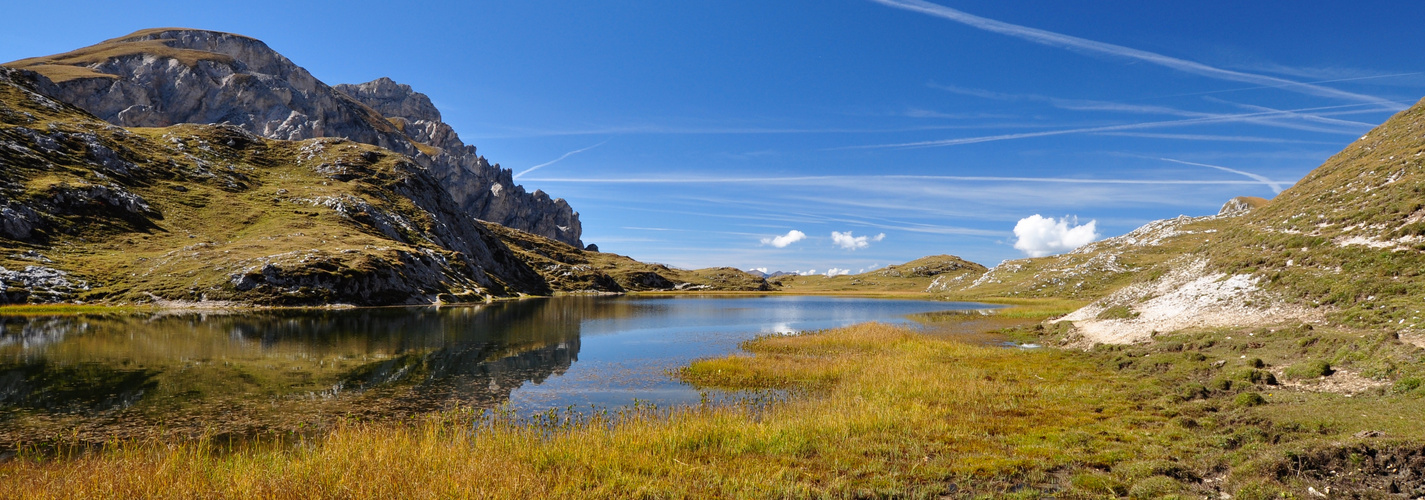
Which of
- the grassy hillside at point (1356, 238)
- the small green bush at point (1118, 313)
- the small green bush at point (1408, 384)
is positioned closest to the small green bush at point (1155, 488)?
the small green bush at point (1408, 384)

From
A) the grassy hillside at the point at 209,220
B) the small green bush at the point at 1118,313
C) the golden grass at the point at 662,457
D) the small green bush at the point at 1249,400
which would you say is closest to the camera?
the golden grass at the point at 662,457

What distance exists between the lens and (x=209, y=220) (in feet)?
415

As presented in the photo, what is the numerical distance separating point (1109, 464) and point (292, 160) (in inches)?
8755

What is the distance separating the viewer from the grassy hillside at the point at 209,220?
305 ft

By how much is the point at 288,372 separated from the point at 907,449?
36.5 metres

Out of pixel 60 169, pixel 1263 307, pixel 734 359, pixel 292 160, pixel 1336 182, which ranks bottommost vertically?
pixel 734 359

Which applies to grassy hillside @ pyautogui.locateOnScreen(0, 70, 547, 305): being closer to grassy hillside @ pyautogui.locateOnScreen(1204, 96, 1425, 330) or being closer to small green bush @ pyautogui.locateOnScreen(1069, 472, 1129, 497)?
small green bush @ pyautogui.locateOnScreen(1069, 472, 1129, 497)

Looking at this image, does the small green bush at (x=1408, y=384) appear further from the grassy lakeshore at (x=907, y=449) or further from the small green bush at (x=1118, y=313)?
the small green bush at (x=1118, y=313)

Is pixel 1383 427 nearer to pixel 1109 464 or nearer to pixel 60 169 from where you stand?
pixel 1109 464

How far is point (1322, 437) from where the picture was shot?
15.1 meters

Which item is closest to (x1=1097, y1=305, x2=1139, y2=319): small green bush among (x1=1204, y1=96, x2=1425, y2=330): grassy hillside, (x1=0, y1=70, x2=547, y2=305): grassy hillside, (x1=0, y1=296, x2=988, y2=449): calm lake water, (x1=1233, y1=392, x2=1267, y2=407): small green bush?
(x1=1204, y1=96, x2=1425, y2=330): grassy hillside

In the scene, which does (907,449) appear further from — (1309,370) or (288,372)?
(288,372)

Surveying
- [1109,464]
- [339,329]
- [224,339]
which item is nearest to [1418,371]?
[1109,464]

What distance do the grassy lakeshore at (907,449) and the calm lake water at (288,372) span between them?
15.0 ft
